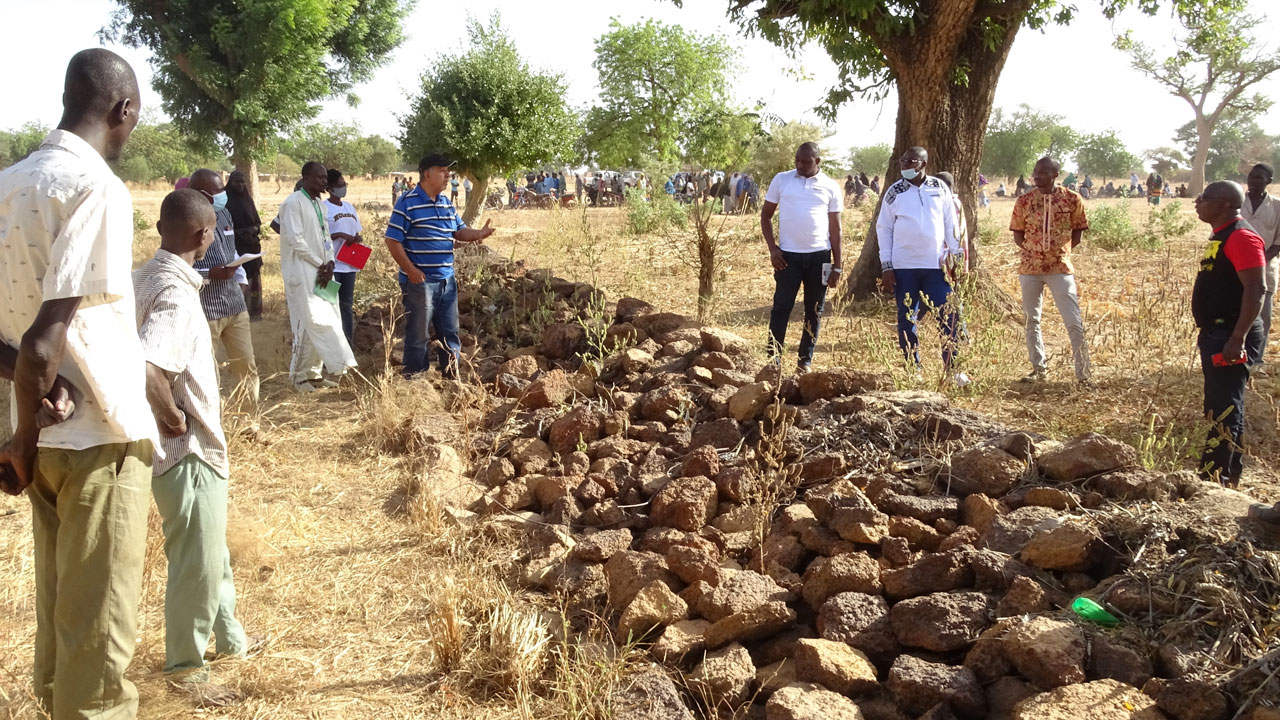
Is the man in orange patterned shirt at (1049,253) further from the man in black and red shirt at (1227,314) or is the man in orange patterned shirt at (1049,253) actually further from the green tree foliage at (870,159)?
the green tree foliage at (870,159)

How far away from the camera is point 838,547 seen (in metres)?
3.36

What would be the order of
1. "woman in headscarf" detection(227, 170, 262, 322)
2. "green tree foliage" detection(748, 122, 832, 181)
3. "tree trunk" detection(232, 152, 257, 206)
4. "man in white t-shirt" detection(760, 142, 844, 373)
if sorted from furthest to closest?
"green tree foliage" detection(748, 122, 832, 181), "tree trunk" detection(232, 152, 257, 206), "woman in headscarf" detection(227, 170, 262, 322), "man in white t-shirt" detection(760, 142, 844, 373)

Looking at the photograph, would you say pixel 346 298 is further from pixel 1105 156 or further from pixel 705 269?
pixel 1105 156

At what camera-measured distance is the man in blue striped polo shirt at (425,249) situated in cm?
598

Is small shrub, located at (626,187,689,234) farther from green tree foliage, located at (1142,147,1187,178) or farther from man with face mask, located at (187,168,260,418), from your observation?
green tree foliage, located at (1142,147,1187,178)

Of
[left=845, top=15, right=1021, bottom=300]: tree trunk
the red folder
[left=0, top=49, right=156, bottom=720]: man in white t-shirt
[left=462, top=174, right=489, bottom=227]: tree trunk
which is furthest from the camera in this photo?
[left=462, top=174, right=489, bottom=227]: tree trunk

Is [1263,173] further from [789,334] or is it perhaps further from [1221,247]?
[789,334]

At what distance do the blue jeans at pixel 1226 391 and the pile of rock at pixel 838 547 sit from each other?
124 centimetres

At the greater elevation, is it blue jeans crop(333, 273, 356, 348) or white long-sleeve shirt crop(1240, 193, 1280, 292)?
white long-sleeve shirt crop(1240, 193, 1280, 292)

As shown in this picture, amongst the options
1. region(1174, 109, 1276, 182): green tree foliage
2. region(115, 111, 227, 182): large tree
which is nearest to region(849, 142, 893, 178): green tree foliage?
region(1174, 109, 1276, 182): green tree foliage

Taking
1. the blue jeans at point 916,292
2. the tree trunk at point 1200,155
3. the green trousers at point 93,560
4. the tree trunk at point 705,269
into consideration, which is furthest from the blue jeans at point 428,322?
the tree trunk at point 1200,155

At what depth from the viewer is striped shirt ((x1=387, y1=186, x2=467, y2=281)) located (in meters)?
6.05

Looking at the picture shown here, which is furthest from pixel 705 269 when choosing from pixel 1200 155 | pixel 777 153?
pixel 1200 155

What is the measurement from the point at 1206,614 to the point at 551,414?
352cm
